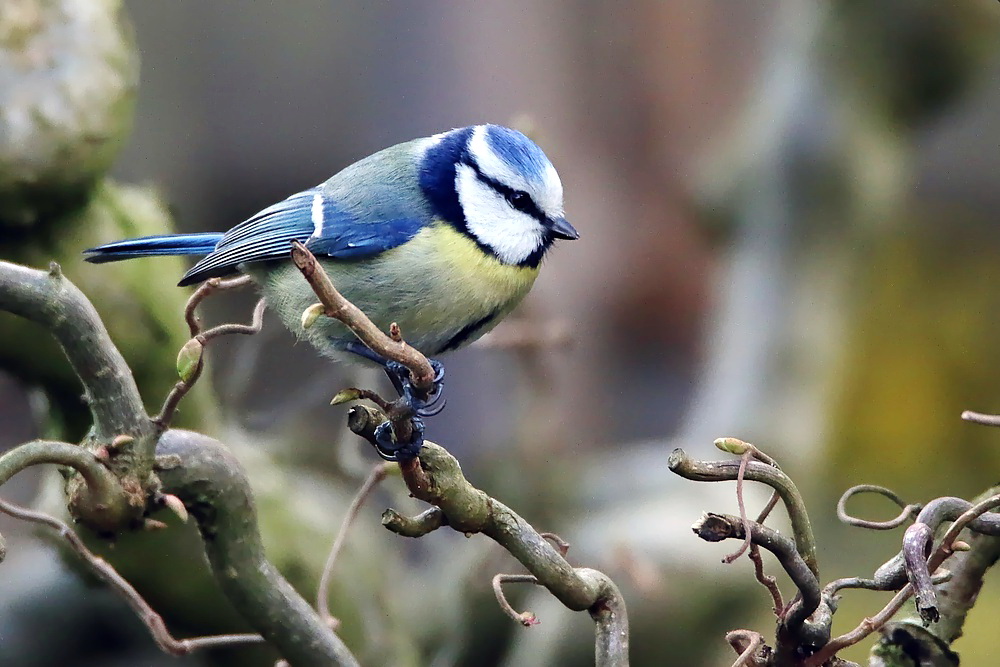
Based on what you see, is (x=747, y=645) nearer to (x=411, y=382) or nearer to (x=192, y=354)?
(x=411, y=382)

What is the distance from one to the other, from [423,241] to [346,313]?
1.18 feet

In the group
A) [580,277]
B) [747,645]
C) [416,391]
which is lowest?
[580,277]

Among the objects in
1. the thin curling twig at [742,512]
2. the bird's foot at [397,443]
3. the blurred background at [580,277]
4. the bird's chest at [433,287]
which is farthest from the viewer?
the blurred background at [580,277]

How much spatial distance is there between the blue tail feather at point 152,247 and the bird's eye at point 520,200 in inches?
13.5

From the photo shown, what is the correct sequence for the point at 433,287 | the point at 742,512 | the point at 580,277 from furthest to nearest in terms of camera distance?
the point at 580,277, the point at 433,287, the point at 742,512

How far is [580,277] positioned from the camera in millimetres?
2770

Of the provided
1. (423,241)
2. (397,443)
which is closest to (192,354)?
(397,443)

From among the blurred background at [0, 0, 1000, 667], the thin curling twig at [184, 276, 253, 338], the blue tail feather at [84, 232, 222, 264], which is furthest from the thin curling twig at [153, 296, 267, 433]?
the blurred background at [0, 0, 1000, 667]

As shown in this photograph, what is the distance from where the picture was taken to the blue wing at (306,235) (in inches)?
37.9

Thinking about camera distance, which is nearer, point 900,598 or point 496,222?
point 900,598

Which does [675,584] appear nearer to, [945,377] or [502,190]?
[502,190]

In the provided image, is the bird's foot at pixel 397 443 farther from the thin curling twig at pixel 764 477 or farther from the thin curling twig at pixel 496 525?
the thin curling twig at pixel 764 477

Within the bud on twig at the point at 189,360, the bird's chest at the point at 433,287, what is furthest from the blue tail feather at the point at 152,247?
the bud on twig at the point at 189,360

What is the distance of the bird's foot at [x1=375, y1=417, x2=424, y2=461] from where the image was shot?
744 millimetres
